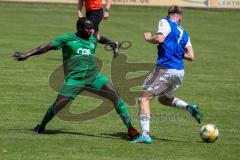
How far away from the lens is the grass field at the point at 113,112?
36.6 ft

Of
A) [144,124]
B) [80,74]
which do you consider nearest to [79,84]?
[80,74]

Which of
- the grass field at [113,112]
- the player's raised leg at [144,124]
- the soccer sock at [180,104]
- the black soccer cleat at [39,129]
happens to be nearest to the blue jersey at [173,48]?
the player's raised leg at [144,124]

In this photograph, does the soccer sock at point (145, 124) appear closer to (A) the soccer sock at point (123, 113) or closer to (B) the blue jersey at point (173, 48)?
(A) the soccer sock at point (123, 113)

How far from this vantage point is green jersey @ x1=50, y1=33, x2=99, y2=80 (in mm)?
12094

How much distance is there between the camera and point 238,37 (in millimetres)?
30250

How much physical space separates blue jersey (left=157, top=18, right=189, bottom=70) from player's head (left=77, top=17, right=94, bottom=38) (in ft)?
3.76

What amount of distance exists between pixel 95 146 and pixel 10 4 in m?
30.2

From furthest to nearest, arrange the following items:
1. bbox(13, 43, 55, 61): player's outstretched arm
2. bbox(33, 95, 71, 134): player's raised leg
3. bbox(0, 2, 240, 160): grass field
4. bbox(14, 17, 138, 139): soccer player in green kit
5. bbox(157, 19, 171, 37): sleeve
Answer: bbox(33, 95, 71, 134): player's raised leg
bbox(14, 17, 138, 139): soccer player in green kit
bbox(157, 19, 171, 37): sleeve
bbox(13, 43, 55, 61): player's outstretched arm
bbox(0, 2, 240, 160): grass field

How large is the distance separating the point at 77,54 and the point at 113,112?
282 centimetres

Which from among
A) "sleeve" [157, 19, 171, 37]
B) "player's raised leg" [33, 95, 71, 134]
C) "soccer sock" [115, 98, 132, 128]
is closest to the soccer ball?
"soccer sock" [115, 98, 132, 128]

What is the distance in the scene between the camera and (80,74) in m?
12.3

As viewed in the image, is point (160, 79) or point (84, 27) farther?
point (160, 79)

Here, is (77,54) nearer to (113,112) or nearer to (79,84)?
(79,84)

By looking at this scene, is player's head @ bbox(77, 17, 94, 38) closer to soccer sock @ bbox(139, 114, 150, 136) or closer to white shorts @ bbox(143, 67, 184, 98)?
white shorts @ bbox(143, 67, 184, 98)
